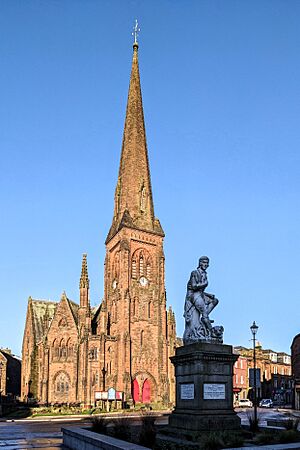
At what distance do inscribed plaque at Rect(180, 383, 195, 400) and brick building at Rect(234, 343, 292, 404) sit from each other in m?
74.7

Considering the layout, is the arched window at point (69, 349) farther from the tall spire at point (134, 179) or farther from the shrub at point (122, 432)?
the shrub at point (122, 432)

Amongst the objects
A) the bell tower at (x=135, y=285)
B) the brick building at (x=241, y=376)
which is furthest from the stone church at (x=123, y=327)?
the brick building at (x=241, y=376)

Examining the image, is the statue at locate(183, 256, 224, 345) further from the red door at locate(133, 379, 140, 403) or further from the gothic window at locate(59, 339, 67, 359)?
the gothic window at locate(59, 339, 67, 359)

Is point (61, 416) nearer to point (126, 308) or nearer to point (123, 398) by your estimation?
point (123, 398)

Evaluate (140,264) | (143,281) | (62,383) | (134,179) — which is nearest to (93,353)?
(62,383)

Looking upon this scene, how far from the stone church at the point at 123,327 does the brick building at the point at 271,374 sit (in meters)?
26.9

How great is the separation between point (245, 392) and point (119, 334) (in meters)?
35.7

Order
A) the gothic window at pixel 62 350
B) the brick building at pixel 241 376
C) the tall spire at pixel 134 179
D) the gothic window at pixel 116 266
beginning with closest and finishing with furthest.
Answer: the gothic window at pixel 62 350 → the gothic window at pixel 116 266 → the tall spire at pixel 134 179 → the brick building at pixel 241 376

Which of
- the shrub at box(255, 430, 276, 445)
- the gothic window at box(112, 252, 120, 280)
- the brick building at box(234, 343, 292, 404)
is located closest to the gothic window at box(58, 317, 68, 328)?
the gothic window at box(112, 252, 120, 280)

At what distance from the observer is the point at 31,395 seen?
7050cm

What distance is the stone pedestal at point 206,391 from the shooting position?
48.0 ft

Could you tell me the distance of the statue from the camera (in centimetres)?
1580

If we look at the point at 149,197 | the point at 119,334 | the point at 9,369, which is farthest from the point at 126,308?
the point at 9,369

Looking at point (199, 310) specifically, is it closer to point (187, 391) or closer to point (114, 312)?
point (187, 391)
